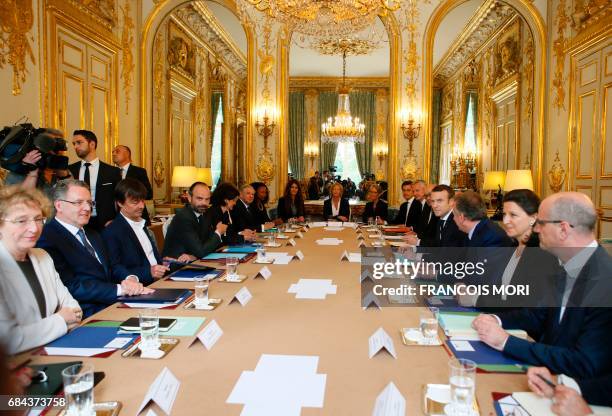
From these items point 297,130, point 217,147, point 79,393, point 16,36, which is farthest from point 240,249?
point 297,130

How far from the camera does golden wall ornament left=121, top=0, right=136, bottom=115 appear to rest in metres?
7.28

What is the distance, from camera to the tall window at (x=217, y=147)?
12.4 meters

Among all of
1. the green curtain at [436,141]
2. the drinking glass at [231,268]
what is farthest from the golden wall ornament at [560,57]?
the green curtain at [436,141]

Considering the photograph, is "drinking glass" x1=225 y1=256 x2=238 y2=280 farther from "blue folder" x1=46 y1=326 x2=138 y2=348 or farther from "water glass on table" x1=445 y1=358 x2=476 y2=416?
"water glass on table" x1=445 y1=358 x2=476 y2=416

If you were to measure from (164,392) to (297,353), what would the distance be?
1.74ft

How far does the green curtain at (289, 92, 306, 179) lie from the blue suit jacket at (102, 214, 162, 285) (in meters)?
12.4

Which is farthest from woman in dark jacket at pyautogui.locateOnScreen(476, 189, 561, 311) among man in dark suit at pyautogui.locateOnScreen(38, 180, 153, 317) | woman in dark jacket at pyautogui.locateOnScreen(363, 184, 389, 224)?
woman in dark jacket at pyautogui.locateOnScreen(363, 184, 389, 224)

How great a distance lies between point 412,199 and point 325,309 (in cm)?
484

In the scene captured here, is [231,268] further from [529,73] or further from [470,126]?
[470,126]

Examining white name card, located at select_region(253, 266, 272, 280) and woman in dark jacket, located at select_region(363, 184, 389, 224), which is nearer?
white name card, located at select_region(253, 266, 272, 280)

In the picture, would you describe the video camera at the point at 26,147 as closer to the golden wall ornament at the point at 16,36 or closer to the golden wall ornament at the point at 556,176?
the golden wall ornament at the point at 16,36

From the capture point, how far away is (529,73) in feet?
25.8

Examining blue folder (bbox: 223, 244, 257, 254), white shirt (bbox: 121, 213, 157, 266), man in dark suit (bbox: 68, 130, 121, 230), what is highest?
man in dark suit (bbox: 68, 130, 121, 230)

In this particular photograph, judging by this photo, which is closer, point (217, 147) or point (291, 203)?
point (291, 203)
